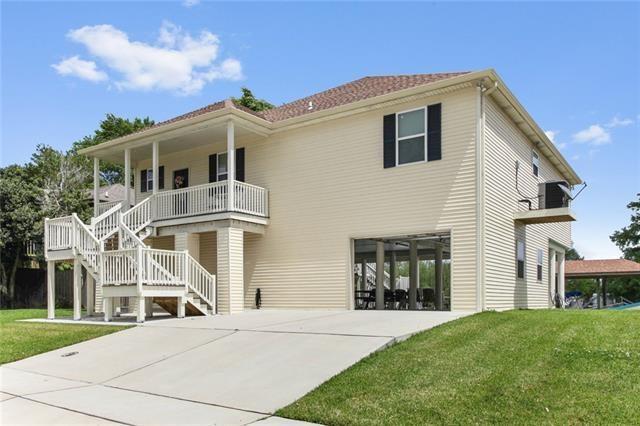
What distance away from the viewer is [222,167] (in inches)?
742

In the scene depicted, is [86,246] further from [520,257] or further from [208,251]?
[520,257]

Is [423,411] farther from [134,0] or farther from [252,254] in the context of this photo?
[252,254]

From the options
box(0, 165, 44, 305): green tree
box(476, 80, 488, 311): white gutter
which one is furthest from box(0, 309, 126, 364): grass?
box(0, 165, 44, 305): green tree

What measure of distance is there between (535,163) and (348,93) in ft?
22.0

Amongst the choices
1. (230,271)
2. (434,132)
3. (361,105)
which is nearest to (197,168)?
(230,271)

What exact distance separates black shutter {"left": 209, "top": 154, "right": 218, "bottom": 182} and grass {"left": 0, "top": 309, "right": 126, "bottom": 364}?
673 cm

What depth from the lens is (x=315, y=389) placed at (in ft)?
22.5

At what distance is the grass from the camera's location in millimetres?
11102

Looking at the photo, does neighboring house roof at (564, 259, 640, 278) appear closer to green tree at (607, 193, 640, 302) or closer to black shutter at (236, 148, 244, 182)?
green tree at (607, 193, 640, 302)

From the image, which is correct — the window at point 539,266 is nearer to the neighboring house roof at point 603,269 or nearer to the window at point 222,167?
the window at point 222,167

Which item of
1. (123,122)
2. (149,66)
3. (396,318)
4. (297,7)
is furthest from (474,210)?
(123,122)

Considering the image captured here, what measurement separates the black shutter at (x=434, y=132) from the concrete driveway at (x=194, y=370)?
13.6ft

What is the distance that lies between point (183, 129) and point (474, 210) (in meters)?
9.17

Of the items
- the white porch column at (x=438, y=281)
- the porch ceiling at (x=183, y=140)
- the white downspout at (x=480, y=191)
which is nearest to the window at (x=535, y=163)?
the white porch column at (x=438, y=281)
